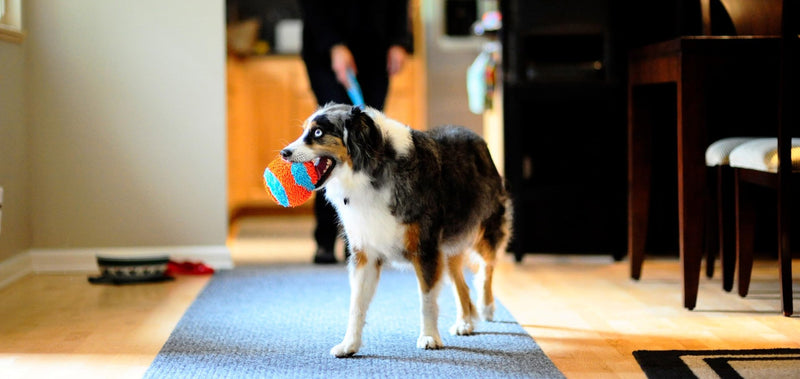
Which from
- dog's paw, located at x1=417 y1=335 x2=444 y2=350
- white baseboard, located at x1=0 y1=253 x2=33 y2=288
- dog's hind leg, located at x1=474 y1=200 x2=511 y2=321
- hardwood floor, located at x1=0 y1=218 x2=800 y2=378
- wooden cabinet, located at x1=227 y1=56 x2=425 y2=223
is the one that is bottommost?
hardwood floor, located at x1=0 y1=218 x2=800 y2=378

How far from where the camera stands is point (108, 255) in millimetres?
3781

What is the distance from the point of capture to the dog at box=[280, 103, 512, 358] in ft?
7.29

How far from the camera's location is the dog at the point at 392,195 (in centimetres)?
222

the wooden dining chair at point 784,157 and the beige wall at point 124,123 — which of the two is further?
the beige wall at point 124,123

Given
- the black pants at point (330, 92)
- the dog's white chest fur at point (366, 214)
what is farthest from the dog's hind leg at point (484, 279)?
the black pants at point (330, 92)

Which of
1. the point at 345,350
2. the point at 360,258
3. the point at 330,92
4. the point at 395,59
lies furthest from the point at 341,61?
the point at 345,350

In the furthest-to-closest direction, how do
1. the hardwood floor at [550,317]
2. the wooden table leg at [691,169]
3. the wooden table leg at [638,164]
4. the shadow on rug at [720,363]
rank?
the wooden table leg at [638,164] → the wooden table leg at [691,169] → the hardwood floor at [550,317] → the shadow on rug at [720,363]

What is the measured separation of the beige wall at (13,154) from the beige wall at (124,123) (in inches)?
1.9

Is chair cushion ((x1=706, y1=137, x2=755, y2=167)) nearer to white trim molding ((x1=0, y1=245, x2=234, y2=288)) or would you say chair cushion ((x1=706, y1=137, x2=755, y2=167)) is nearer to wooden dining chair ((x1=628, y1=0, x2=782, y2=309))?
wooden dining chair ((x1=628, y1=0, x2=782, y2=309))

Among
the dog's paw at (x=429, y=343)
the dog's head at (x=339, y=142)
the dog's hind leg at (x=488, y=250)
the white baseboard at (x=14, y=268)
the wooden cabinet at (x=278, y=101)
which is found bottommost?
the dog's paw at (x=429, y=343)

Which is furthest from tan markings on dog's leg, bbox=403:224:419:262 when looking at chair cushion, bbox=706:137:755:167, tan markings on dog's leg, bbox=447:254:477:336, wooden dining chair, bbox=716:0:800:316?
chair cushion, bbox=706:137:755:167

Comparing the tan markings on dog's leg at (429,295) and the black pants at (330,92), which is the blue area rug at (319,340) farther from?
the black pants at (330,92)

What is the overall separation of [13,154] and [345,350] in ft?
6.45

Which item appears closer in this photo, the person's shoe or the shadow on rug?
the shadow on rug
